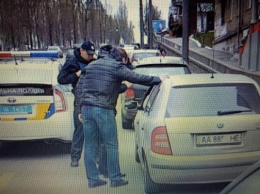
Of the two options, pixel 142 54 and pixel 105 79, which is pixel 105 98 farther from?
pixel 142 54

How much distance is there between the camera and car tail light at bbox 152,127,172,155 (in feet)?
5.33

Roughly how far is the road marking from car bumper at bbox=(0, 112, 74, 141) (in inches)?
9.8

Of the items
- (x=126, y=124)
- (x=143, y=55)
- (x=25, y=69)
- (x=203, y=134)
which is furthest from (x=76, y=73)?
(x=143, y=55)

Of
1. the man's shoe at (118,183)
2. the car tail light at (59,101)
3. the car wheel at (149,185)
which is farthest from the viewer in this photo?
the car tail light at (59,101)

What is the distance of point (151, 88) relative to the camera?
2148 millimetres

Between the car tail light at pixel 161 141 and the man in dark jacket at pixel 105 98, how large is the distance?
0.76 ft

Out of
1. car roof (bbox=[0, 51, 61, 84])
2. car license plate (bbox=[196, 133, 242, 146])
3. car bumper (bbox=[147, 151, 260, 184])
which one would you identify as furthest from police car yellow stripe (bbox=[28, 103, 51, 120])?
car license plate (bbox=[196, 133, 242, 146])

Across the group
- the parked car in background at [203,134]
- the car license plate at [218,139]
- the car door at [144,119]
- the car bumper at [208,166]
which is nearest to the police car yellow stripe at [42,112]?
the car door at [144,119]

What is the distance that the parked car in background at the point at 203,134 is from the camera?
5.24 feet

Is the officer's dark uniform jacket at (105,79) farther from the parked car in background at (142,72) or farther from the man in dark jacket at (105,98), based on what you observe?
the parked car in background at (142,72)

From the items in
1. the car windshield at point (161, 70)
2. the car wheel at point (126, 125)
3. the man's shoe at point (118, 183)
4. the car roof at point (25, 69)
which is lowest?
the man's shoe at point (118, 183)

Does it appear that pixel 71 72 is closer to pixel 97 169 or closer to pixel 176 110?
pixel 97 169

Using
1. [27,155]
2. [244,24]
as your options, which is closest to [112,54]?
[27,155]

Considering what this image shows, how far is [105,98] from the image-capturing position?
1.81 m
